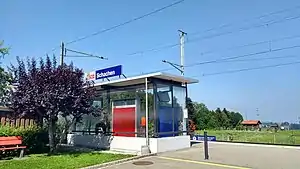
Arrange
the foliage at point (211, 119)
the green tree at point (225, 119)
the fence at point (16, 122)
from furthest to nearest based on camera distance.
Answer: the green tree at point (225, 119) < the foliage at point (211, 119) < the fence at point (16, 122)

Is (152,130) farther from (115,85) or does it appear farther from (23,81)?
(23,81)

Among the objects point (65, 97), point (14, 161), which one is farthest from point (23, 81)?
point (14, 161)

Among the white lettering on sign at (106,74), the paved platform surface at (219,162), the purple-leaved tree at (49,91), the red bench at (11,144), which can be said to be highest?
the white lettering on sign at (106,74)

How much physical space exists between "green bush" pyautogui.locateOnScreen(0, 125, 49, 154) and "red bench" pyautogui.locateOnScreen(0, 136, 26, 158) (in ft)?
2.12

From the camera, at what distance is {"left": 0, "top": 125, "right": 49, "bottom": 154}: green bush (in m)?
14.0

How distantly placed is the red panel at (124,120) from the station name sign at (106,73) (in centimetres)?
202

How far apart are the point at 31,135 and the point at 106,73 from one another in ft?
17.4

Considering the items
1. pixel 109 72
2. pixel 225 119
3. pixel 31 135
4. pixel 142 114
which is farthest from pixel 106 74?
pixel 225 119

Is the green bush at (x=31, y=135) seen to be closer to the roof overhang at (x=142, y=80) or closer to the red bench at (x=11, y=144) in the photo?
the red bench at (x=11, y=144)

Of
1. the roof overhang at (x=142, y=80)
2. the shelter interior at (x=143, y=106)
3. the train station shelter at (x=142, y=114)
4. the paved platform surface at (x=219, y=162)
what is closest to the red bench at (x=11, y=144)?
the shelter interior at (x=143, y=106)

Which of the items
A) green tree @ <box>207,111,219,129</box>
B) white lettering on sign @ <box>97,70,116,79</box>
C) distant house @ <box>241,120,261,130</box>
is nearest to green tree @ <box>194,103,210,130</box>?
green tree @ <box>207,111,219,129</box>

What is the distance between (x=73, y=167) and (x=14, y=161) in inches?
116

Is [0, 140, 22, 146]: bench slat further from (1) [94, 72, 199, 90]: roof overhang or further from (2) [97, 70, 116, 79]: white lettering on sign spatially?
(2) [97, 70, 116, 79]: white lettering on sign

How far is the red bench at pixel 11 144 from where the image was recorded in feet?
41.4
